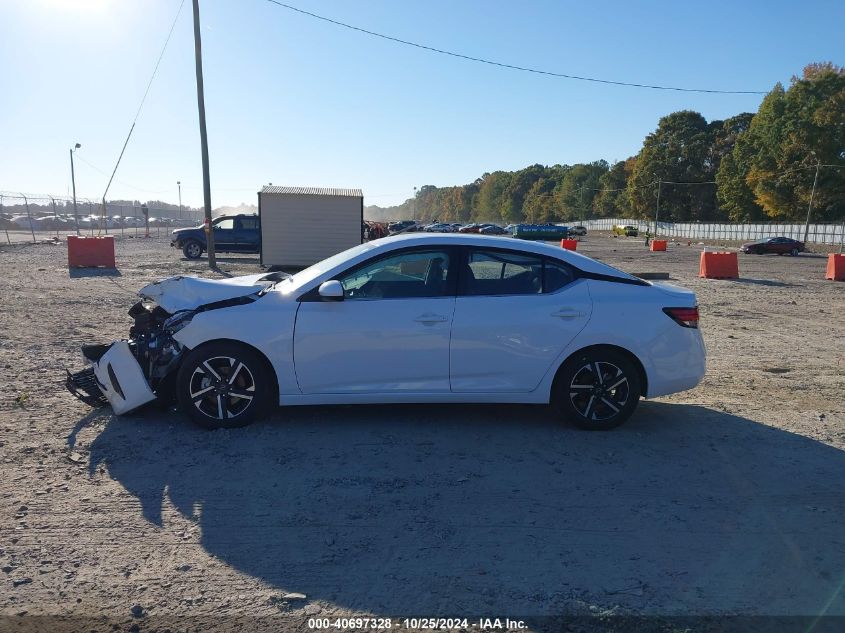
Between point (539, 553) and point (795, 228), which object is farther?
point (795, 228)

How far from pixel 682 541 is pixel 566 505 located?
683 mm

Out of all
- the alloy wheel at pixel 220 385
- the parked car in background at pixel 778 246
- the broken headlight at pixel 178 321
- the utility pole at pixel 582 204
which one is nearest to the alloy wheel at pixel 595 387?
the alloy wheel at pixel 220 385

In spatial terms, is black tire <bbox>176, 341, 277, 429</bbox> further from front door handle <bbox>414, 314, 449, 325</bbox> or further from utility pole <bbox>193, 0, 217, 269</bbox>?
utility pole <bbox>193, 0, 217, 269</bbox>

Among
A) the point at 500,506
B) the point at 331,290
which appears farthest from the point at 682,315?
the point at 331,290

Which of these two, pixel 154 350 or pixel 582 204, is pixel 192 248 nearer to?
pixel 154 350

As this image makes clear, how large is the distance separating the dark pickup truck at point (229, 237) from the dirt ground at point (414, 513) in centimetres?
2066

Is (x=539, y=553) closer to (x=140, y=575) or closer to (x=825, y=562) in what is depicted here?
(x=825, y=562)

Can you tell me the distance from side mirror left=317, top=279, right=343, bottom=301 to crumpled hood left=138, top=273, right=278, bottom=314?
2.51 ft

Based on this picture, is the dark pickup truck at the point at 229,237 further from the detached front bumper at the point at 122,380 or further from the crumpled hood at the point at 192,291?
the detached front bumper at the point at 122,380

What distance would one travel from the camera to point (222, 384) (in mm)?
4957

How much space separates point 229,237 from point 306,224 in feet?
23.9

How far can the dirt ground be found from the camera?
117 inches

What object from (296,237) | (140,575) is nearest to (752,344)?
(140,575)

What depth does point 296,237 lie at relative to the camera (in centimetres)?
2053
